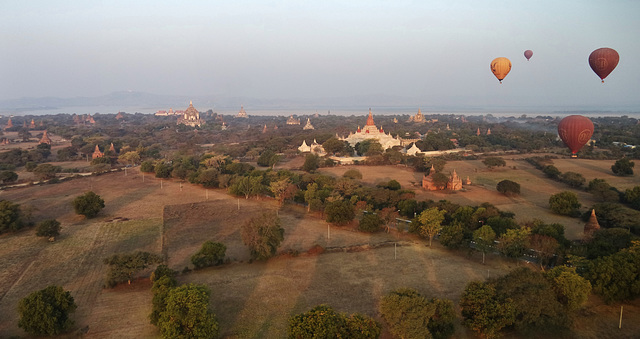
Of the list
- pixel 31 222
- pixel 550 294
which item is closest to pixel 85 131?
pixel 31 222

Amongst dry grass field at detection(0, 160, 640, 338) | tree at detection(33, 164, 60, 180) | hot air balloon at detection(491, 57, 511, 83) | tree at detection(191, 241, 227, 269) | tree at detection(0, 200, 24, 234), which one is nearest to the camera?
dry grass field at detection(0, 160, 640, 338)

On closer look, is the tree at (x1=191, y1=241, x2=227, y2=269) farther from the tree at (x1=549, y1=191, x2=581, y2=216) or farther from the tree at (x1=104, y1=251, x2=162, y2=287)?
the tree at (x1=549, y1=191, x2=581, y2=216)

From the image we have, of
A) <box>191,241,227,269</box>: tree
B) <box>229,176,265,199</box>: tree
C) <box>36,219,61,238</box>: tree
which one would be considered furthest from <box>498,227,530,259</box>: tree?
<box>36,219,61,238</box>: tree

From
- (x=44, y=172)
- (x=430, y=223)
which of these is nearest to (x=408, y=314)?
(x=430, y=223)

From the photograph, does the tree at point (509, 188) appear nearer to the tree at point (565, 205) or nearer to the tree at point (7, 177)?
the tree at point (565, 205)

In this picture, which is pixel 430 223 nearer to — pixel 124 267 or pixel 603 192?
pixel 124 267

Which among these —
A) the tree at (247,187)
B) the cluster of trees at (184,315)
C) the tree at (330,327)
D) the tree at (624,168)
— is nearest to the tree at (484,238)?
the tree at (330,327)
